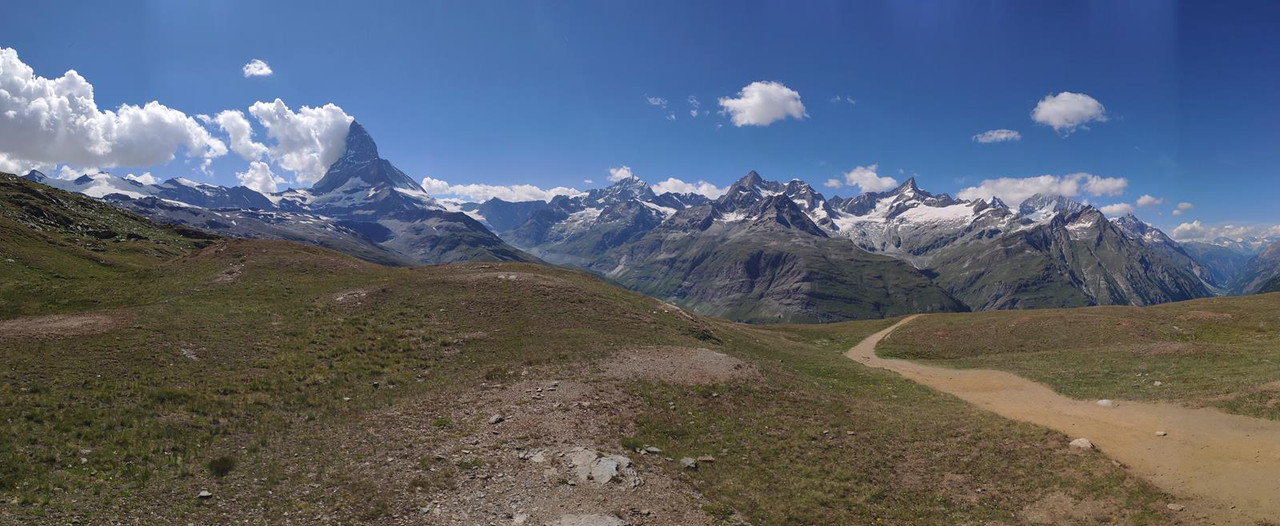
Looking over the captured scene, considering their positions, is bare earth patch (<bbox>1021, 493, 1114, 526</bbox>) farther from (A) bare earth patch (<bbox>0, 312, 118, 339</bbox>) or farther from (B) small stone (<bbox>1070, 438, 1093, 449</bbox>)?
(A) bare earth patch (<bbox>0, 312, 118, 339</bbox>)

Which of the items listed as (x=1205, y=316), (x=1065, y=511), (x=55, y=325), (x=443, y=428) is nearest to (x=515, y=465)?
(x=443, y=428)

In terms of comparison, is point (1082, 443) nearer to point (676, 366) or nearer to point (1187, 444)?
point (1187, 444)

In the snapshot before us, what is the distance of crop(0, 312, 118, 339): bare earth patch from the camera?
2944 cm

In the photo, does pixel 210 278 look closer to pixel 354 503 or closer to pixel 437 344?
pixel 437 344

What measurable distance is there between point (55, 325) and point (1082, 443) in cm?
5732

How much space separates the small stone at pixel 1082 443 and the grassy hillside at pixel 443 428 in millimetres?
657

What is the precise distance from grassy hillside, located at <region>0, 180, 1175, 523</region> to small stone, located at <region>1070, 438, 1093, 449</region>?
657 millimetres

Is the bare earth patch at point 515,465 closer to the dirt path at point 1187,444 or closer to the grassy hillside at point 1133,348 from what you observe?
the dirt path at point 1187,444

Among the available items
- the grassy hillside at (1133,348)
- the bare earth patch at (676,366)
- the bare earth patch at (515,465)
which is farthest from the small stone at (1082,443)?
the bare earth patch at (515,465)

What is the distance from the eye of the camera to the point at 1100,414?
2925 centimetres

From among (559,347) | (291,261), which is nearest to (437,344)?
(559,347)

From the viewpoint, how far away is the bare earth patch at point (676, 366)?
33.4 m

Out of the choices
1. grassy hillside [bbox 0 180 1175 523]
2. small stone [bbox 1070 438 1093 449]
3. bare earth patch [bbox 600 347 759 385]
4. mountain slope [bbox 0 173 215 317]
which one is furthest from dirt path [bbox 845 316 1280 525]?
mountain slope [bbox 0 173 215 317]

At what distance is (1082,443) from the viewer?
2344 centimetres
